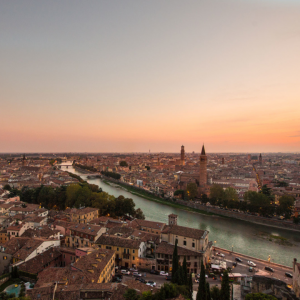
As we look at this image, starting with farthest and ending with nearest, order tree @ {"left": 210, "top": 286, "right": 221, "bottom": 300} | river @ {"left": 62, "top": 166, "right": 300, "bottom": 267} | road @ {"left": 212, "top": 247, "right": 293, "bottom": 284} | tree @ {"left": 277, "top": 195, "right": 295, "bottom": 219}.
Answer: tree @ {"left": 277, "top": 195, "right": 295, "bottom": 219}, river @ {"left": 62, "top": 166, "right": 300, "bottom": 267}, road @ {"left": 212, "top": 247, "right": 293, "bottom": 284}, tree @ {"left": 210, "top": 286, "right": 221, "bottom": 300}

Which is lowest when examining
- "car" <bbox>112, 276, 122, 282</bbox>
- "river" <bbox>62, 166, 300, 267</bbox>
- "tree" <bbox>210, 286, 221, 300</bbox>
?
"river" <bbox>62, 166, 300, 267</bbox>

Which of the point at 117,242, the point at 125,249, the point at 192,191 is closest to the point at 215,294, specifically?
the point at 125,249

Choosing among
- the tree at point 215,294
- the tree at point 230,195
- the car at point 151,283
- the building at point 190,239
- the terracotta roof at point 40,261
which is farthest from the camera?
the tree at point 230,195

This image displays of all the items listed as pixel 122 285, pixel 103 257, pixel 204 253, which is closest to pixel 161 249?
pixel 204 253

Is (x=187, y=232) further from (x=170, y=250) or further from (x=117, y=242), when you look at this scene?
(x=117, y=242)

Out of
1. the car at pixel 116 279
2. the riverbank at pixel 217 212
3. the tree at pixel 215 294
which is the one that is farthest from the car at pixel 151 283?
the riverbank at pixel 217 212

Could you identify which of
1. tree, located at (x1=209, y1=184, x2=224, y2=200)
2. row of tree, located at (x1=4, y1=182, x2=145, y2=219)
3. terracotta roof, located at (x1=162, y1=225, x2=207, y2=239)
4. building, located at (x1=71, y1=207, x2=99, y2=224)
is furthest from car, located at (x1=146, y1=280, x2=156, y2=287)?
tree, located at (x1=209, y1=184, x2=224, y2=200)

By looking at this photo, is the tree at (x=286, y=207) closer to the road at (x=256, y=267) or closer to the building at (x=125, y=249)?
the road at (x=256, y=267)

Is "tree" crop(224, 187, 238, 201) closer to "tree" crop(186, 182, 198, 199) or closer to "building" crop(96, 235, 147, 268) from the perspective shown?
"tree" crop(186, 182, 198, 199)
